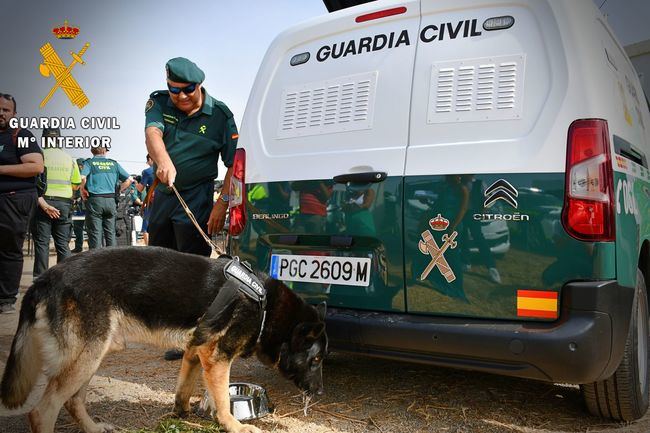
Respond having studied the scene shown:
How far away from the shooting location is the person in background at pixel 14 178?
16.9ft

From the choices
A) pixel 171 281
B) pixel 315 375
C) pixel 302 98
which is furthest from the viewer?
pixel 302 98

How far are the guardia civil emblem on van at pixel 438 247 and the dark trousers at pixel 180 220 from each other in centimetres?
206

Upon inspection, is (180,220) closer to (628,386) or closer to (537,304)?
(537,304)

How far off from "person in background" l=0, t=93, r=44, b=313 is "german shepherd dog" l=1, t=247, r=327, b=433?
3.37 m

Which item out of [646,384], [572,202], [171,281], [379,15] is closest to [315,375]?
[171,281]

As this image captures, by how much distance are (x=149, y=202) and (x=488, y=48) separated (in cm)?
296

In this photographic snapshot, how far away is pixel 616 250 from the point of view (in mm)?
2285

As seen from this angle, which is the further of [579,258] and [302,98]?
[302,98]

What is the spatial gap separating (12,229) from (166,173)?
108 inches

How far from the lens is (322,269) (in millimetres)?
2883

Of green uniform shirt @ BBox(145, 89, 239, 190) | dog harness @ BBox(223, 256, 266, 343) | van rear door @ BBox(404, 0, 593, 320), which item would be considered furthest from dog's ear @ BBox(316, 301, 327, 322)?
green uniform shirt @ BBox(145, 89, 239, 190)

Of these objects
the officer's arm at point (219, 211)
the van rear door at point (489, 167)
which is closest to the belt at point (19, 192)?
the officer's arm at point (219, 211)

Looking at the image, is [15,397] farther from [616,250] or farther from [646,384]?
[646,384]

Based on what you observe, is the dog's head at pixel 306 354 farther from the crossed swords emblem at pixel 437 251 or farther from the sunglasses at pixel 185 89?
the sunglasses at pixel 185 89
